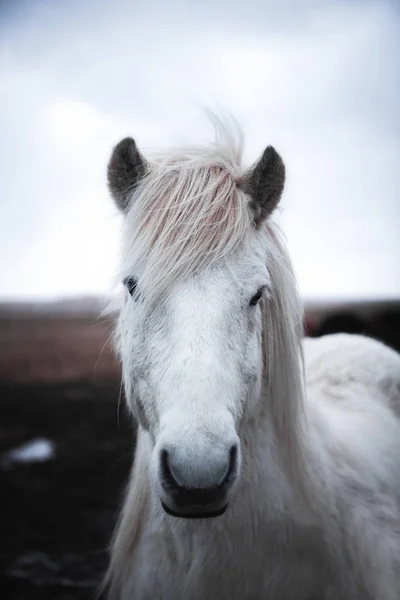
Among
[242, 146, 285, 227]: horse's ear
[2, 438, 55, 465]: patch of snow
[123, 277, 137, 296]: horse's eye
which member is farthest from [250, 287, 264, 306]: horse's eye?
[2, 438, 55, 465]: patch of snow

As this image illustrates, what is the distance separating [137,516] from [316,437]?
82cm

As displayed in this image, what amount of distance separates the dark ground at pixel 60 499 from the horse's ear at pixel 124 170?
0.88 metres

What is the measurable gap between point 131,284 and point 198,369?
0.46 metres

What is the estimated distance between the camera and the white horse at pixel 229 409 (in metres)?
1.21

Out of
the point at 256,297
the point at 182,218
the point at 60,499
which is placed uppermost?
the point at 182,218

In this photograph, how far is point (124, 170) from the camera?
5.11 feet

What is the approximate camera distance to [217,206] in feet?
4.86

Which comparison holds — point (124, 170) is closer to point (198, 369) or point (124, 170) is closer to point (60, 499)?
point (198, 369)

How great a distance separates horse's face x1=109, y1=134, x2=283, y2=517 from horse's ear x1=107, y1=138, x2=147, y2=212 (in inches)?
0.6

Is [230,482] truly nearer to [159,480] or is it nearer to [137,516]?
[159,480]

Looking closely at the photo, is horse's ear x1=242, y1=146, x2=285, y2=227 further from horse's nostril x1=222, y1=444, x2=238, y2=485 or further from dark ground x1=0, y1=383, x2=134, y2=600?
dark ground x1=0, y1=383, x2=134, y2=600

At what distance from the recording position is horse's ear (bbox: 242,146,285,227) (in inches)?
59.4

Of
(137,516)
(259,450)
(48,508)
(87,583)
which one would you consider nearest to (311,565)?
(259,450)

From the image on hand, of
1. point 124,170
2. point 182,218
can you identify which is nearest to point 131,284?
point 182,218
